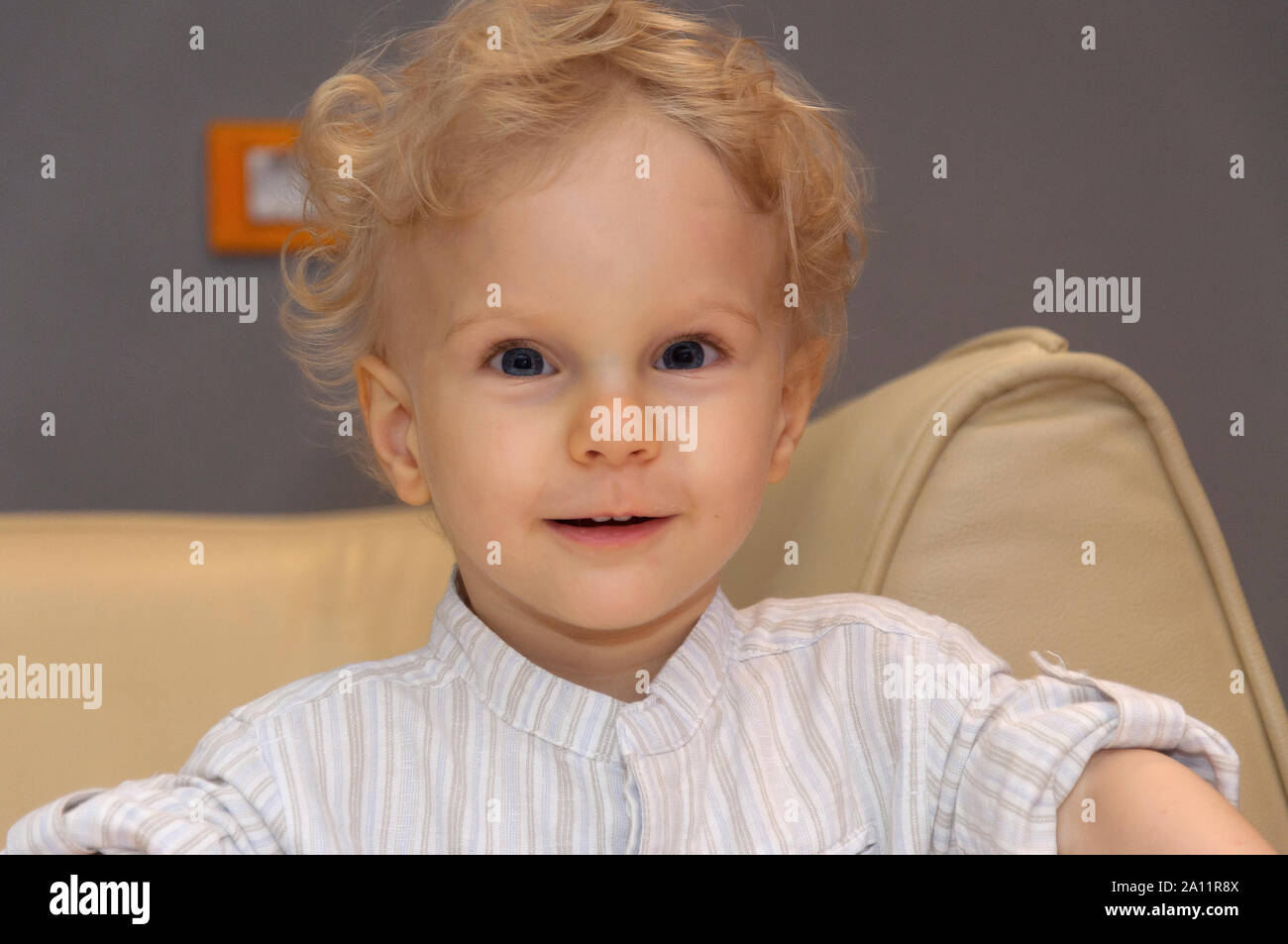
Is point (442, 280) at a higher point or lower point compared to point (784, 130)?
lower

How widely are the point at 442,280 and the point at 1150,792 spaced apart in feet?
1.62

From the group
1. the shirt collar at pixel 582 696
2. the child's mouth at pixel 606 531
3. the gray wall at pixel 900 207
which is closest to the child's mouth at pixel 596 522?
the child's mouth at pixel 606 531

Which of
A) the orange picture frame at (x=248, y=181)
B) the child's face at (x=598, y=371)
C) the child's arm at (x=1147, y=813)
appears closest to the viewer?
the child's arm at (x=1147, y=813)

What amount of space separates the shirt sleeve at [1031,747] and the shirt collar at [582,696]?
0.15 metres

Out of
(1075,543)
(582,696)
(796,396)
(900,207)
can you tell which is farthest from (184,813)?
(900,207)

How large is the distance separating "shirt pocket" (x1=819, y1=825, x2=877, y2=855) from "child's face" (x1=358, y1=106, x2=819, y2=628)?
7.0 inches

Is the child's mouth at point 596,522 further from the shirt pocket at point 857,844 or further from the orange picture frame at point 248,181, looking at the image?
the orange picture frame at point 248,181

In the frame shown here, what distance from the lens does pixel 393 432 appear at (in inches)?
34.6

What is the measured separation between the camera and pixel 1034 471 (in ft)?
2.99

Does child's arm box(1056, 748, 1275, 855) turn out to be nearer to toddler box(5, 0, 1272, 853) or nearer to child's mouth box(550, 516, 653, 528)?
toddler box(5, 0, 1272, 853)

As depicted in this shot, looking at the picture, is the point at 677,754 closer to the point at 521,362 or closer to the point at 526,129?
the point at 521,362

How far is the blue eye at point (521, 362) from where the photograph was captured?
749 mm
